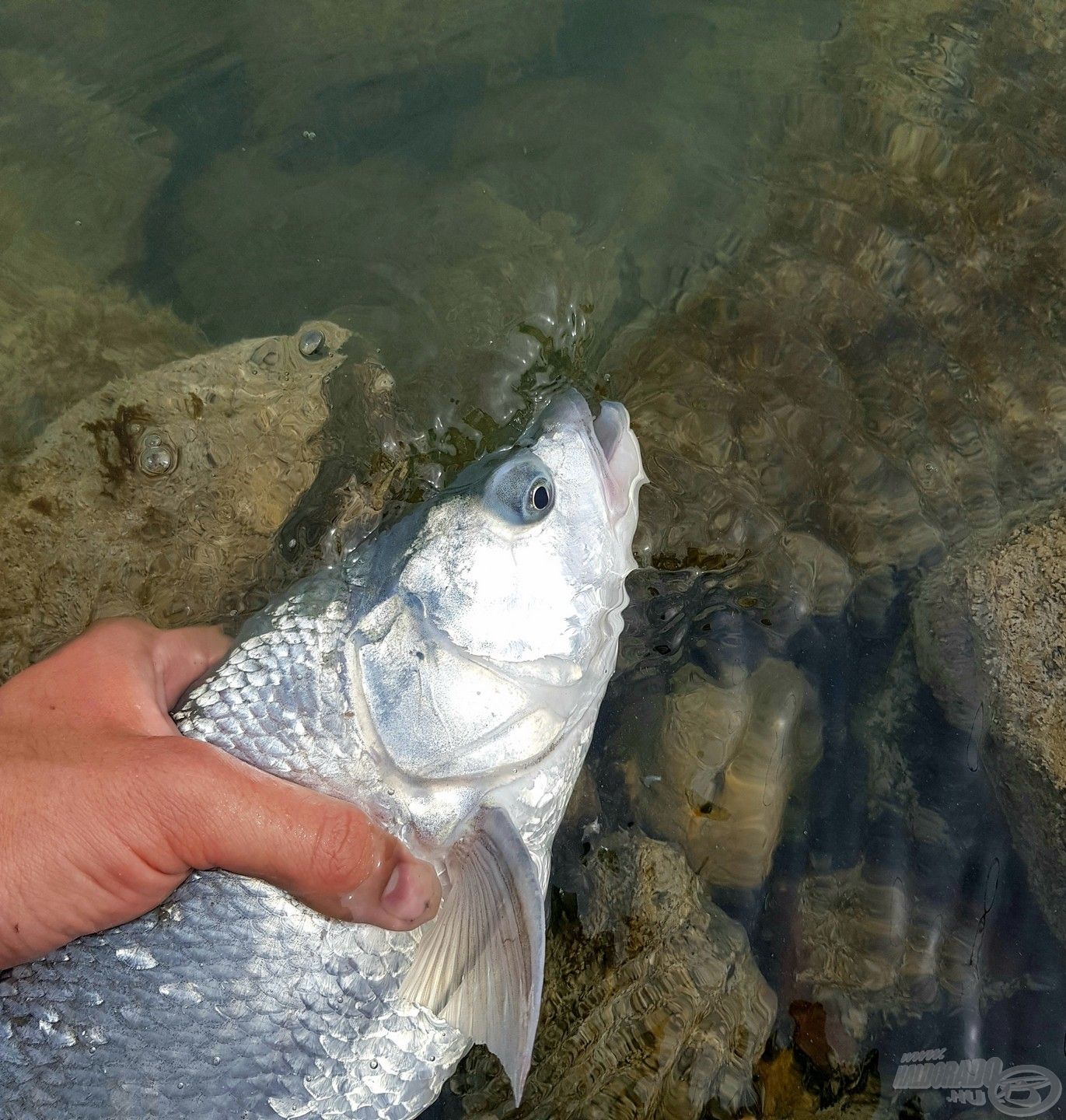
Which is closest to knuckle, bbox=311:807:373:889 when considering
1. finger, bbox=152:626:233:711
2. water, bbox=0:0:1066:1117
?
finger, bbox=152:626:233:711

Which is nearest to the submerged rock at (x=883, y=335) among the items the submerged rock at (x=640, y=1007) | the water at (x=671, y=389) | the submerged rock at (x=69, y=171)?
the water at (x=671, y=389)

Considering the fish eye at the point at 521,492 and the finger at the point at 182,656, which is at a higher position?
the fish eye at the point at 521,492

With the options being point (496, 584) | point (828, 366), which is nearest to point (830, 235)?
point (828, 366)

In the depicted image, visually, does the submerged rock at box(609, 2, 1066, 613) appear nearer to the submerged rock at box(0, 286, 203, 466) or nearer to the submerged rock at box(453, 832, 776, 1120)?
the submerged rock at box(453, 832, 776, 1120)

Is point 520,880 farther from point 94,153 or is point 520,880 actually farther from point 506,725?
point 94,153

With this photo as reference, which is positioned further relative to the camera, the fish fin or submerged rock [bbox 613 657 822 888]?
submerged rock [bbox 613 657 822 888]

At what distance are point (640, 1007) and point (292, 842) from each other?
1342 millimetres

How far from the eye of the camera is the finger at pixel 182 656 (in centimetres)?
234

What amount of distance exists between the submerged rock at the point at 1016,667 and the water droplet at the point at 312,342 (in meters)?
2.47

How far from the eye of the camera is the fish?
71.1 inches

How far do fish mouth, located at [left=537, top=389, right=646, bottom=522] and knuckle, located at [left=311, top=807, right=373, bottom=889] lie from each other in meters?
1.05

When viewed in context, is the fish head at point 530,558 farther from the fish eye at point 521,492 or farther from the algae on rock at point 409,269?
the algae on rock at point 409,269

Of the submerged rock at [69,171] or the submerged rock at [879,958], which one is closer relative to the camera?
the submerged rock at [879,958]

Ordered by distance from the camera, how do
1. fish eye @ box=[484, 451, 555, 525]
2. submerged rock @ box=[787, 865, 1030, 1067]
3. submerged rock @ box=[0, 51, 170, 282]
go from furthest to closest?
submerged rock @ box=[0, 51, 170, 282] < submerged rock @ box=[787, 865, 1030, 1067] < fish eye @ box=[484, 451, 555, 525]
